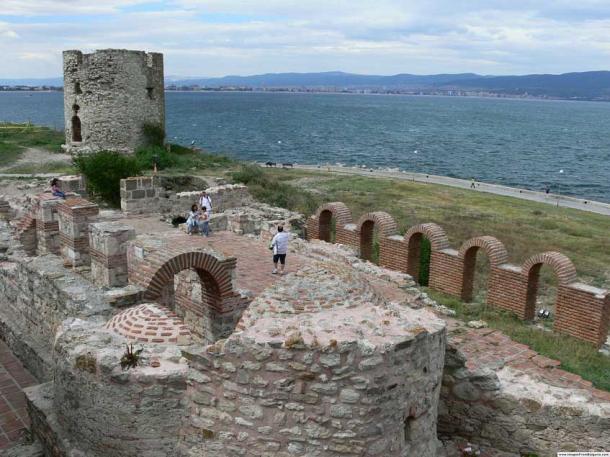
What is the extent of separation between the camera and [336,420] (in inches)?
175

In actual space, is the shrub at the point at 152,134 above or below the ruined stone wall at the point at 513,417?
above

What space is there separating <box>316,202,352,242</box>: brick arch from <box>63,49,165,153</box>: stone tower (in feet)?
43.5

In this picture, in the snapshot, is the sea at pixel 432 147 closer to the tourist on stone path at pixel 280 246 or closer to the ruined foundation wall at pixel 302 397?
the tourist on stone path at pixel 280 246

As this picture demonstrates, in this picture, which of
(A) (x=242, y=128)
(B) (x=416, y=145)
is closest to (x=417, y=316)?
(B) (x=416, y=145)

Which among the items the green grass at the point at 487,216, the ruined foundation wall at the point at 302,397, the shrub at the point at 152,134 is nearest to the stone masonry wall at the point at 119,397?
the ruined foundation wall at the point at 302,397

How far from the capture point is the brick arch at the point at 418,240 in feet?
50.9

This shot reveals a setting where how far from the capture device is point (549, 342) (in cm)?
1182

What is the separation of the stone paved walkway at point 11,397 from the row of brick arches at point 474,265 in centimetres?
1011

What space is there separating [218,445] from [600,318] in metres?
10.4

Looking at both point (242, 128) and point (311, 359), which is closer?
point (311, 359)

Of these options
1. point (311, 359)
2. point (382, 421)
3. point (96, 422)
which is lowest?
point (96, 422)

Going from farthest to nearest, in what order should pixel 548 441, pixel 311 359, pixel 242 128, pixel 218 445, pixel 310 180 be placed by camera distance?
pixel 242 128 → pixel 310 180 → pixel 548 441 → pixel 218 445 → pixel 311 359

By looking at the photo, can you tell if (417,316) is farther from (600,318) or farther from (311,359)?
(600,318)

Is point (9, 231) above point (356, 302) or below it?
below
